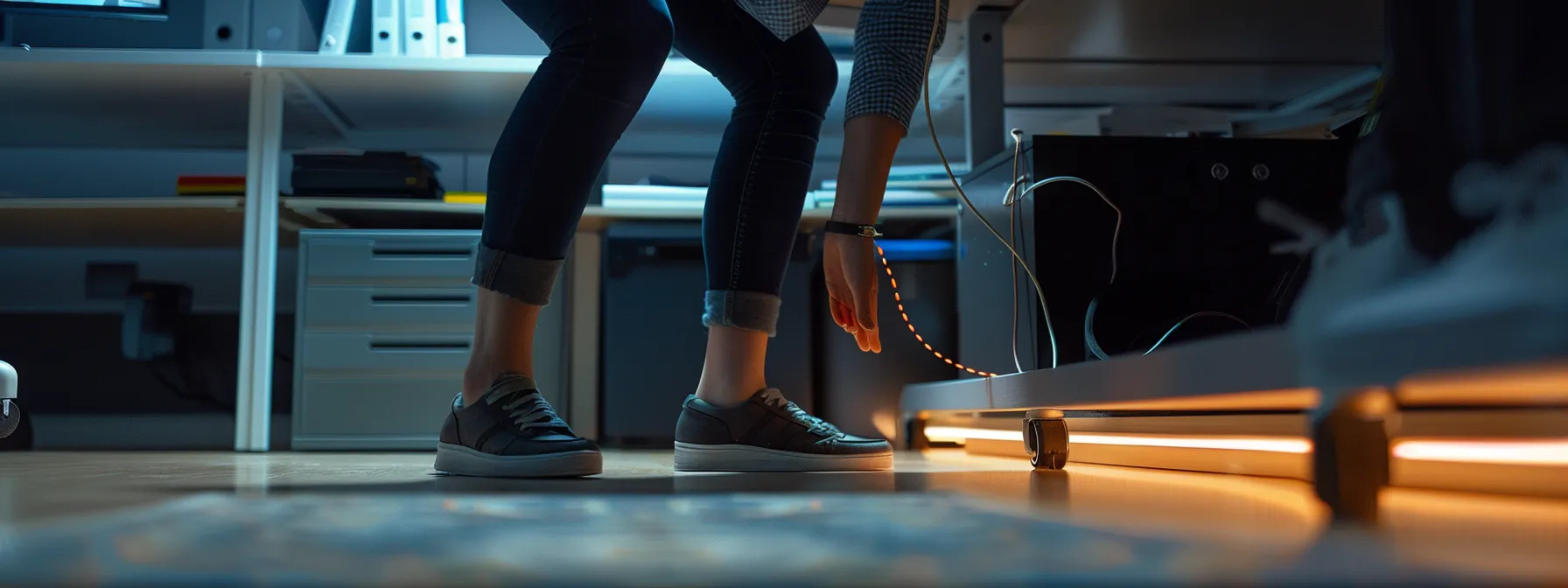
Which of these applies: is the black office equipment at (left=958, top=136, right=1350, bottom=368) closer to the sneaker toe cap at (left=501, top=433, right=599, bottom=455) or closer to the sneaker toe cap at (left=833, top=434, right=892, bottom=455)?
the sneaker toe cap at (left=833, top=434, right=892, bottom=455)

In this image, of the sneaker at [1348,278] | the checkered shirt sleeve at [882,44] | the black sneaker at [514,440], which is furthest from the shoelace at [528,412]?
the sneaker at [1348,278]

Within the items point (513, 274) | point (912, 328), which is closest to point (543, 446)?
point (513, 274)

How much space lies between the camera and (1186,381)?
2.41 feet

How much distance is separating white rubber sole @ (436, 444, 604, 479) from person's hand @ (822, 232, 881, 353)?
324 mm

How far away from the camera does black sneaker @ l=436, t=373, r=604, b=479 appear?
1.03 meters

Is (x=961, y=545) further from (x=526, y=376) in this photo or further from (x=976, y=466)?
(x=976, y=466)

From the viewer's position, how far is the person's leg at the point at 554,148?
1.04 meters

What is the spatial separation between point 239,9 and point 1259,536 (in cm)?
245

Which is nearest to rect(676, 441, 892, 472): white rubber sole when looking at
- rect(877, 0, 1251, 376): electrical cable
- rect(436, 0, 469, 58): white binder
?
rect(877, 0, 1251, 376): electrical cable

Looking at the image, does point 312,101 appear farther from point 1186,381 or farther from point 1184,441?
point 1186,381

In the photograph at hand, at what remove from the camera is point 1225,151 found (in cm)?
152

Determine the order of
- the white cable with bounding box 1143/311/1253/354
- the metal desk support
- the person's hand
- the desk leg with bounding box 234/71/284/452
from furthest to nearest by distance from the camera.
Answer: the desk leg with bounding box 234/71/284/452, the metal desk support, the white cable with bounding box 1143/311/1253/354, the person's hand

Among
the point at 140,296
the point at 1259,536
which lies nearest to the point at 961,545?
the point at 1259,536

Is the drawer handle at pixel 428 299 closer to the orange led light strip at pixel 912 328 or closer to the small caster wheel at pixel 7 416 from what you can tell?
the small caster wheel at pixel 7 416
